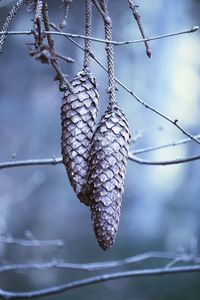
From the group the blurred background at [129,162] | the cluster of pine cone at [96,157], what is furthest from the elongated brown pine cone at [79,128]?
the blurred background at [129,162]

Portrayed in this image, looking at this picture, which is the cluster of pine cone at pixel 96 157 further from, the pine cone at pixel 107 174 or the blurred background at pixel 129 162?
the blurred background at pixel 129 162

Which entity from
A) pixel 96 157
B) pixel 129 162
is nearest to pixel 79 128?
pixel 96 157

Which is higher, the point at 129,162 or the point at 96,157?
the point at 129,162

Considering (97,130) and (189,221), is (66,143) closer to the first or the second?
(97,130)

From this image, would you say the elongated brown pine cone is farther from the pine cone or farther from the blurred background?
the blurred background

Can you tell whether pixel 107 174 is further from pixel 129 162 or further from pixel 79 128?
pixel 129 162
